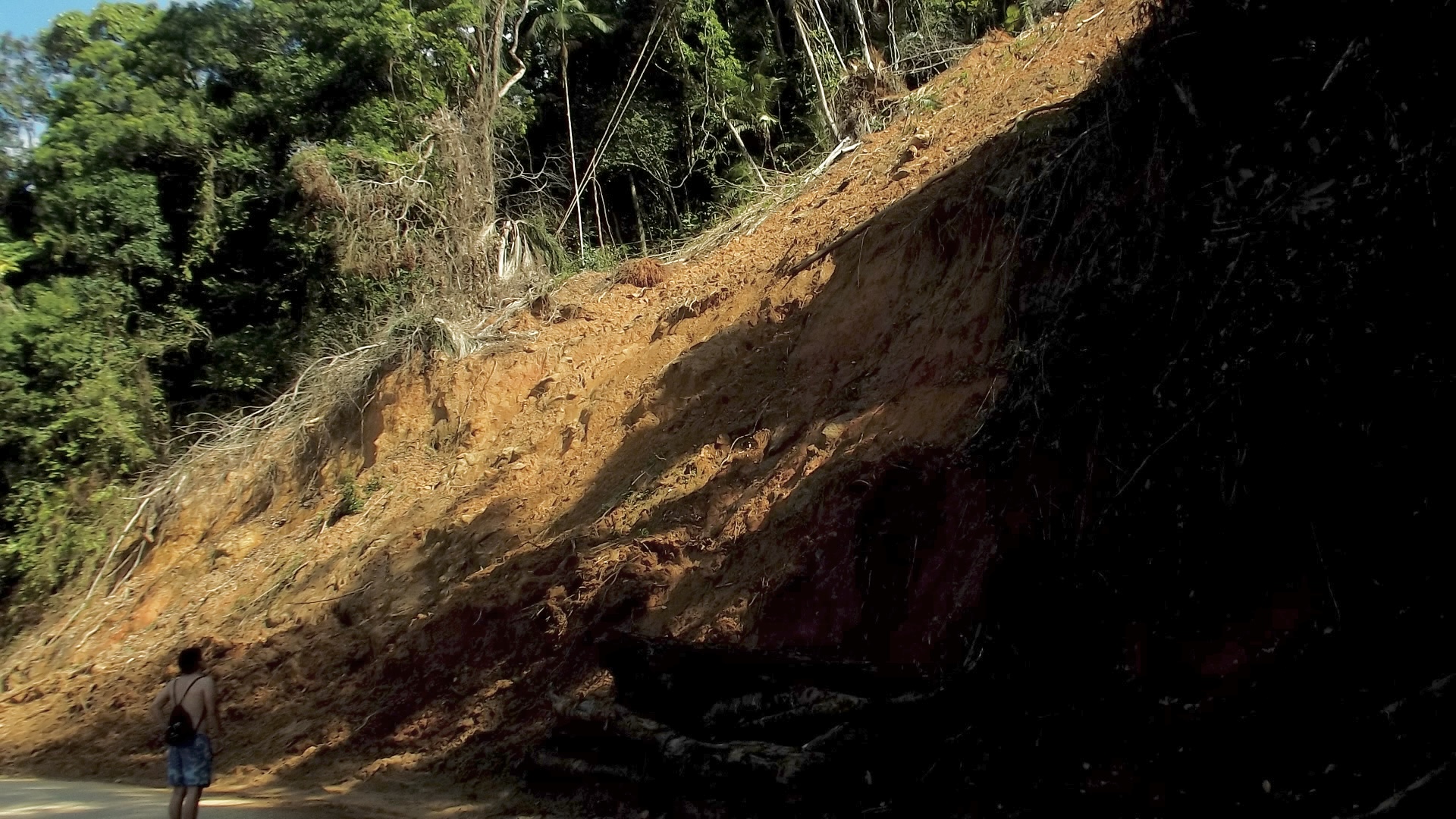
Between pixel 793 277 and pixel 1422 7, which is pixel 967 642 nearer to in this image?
pixel 1422 7

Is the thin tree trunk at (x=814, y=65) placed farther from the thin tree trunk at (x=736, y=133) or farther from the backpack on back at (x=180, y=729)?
the backpack on back at (x=180, y=729)

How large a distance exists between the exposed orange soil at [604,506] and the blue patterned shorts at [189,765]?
1523 mm

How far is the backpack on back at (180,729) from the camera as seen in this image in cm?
739

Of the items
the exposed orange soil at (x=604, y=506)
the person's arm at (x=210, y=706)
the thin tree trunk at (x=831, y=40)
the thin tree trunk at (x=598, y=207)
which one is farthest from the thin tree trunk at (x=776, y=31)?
the person's arm at (x=210, y=706)

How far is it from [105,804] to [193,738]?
259cm

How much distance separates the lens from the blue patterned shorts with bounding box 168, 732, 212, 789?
7.36 meters

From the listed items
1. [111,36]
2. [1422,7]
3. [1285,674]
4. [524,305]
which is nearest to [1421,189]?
[1422,7]

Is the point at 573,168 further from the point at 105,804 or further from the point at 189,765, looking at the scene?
the point at 189,765

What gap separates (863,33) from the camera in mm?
16297

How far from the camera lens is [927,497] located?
748 cm

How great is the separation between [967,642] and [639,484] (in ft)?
16.3

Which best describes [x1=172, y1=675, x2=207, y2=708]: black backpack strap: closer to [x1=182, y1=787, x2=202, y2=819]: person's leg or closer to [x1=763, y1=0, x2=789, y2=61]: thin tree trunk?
[x1=182, y1=787, x2=202, y2=819]: person's leg

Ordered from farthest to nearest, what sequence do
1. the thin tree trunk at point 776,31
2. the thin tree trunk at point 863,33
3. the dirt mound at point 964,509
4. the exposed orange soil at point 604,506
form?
the thin tree trunk at point 776,31 → the thin tree trunk at point 863,33 → the exposed orange soil at point 604,506 → the dirt mound at point 964,509

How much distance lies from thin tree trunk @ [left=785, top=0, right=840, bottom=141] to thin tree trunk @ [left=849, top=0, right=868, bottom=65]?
2.26 ft
